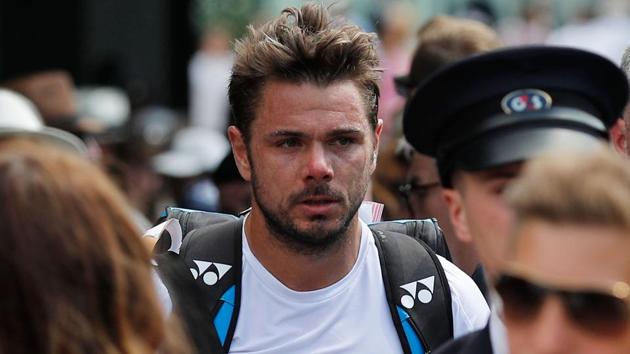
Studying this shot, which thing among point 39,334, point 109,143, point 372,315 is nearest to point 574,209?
point 39,334

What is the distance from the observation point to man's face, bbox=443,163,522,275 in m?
3.64

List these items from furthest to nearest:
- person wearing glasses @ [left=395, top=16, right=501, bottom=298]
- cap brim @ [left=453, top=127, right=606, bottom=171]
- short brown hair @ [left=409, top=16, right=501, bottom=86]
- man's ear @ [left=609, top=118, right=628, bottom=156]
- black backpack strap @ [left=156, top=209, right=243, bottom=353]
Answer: short brown hair @ [left=409, top=16, right=501, bottom=86]
person wearing glasses @ [left=395, top=16, right=501, bottom=298]
black backpack strap @ [left=156, top=209, right=243, bottom=353]
man's ear @ [left=609, top=118, right=628, bottom=156]
cap brim @ [left=453, top=127, right=606, bottom=171]

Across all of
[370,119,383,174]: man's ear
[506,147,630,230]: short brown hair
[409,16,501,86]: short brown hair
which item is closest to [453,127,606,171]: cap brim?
[506,147,630,230]: short brown hair

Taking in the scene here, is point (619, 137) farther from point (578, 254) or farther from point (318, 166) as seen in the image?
point (578, 254)

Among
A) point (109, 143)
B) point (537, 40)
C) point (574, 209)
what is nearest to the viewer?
point (574, 209)

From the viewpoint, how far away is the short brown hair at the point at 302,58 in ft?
16.3

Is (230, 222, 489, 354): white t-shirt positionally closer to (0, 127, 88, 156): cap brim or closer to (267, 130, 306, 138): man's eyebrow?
(267, 130, 306, 138): man's eyebrow

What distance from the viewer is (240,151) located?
16.9ft

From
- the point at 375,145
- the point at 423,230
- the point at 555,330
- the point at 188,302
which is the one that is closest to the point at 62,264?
the point at 555,330

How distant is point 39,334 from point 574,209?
1.01 metres

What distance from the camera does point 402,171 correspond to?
672cm

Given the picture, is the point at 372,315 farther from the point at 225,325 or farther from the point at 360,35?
the point at 360,35

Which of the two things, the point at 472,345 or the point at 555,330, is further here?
the point at 472,345

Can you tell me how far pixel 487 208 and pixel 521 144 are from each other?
0.17 meters
